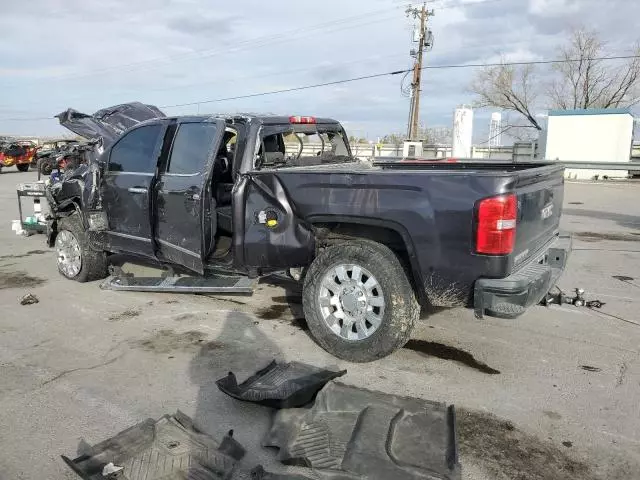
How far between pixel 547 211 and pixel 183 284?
3568mm

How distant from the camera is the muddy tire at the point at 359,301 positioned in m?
4.16

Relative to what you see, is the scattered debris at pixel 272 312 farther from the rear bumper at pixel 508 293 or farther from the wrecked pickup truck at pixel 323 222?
the rear bumper at pixel 508 293


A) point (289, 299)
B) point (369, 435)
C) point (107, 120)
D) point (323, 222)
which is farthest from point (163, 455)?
Answer: point (107, 120)

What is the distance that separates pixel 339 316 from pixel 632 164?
72.4ft

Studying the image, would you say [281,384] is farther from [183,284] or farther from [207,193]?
[183,284]

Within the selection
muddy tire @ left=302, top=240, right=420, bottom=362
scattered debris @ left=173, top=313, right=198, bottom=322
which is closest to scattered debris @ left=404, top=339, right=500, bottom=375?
muddy tire @ left=302, top=240, right=420, bottom=362

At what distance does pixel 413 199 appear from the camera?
3926 millimetres

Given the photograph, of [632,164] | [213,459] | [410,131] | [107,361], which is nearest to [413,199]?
[213,459]

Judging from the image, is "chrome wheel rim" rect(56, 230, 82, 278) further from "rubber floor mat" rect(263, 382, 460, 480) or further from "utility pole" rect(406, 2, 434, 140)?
"utility pole" rect(406, 2, 434, 140)

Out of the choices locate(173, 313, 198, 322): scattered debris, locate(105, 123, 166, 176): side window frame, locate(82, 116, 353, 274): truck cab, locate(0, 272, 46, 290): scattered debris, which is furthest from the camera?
locate(0, 272, 46, 290): scattered debris

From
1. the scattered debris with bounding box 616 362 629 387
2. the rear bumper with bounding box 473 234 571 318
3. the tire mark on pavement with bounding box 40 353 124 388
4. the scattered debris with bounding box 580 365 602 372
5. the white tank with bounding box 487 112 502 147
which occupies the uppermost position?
the white tank with bounding box 487 112 502 147

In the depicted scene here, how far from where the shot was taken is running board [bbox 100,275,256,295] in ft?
17.1

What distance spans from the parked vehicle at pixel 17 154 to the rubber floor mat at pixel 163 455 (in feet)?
106

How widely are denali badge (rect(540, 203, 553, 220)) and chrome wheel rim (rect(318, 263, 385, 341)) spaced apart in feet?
4.89
